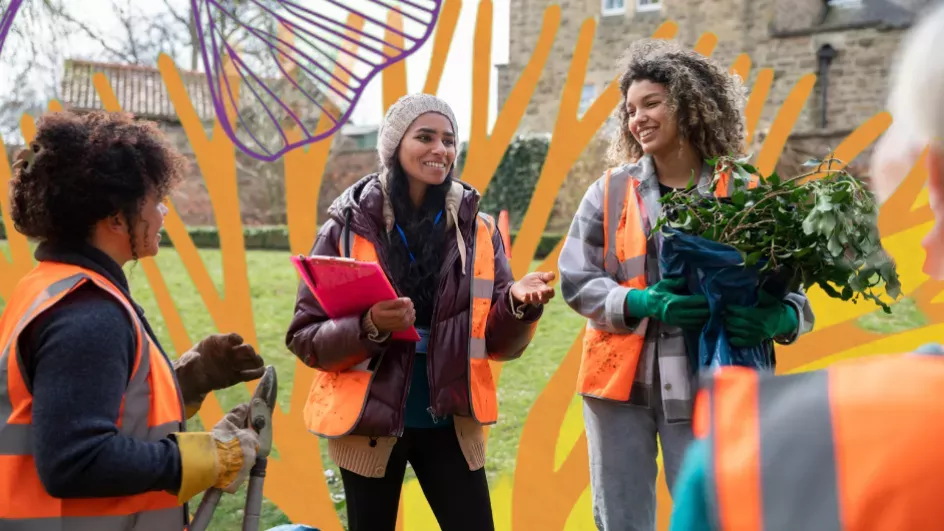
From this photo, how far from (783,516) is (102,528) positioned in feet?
4.19

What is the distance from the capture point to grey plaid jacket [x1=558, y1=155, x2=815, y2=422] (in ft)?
7.31

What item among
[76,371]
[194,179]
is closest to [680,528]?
[76,371]

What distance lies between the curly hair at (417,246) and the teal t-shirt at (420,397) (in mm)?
63

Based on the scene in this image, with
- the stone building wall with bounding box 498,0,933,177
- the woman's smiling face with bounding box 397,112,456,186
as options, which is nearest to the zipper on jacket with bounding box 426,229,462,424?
the woman's smiling face with bounding box 397,112,456,186

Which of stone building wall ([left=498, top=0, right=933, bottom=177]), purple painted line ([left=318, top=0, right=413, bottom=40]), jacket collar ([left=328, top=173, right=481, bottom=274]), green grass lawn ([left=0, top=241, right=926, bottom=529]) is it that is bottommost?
green grass lawn ([left=0, top=241, right=926, bottom=529])

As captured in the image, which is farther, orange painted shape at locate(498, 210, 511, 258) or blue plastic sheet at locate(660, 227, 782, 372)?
orange painted shape at locate(498, 210, 511, 258)

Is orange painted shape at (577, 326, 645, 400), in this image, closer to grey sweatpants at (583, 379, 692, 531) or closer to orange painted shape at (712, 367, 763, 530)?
grey sweatpants at (583, 379, 692, 531)

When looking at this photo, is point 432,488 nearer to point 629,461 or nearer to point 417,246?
point 629,461

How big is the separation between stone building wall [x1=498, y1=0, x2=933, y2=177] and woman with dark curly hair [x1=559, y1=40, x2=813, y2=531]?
10280mm

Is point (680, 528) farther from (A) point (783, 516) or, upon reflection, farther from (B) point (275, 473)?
(B) point (275, 473)

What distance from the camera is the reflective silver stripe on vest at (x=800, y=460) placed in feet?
1.89

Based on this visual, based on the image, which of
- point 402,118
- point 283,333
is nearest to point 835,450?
point 402,118

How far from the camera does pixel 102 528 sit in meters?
1.50

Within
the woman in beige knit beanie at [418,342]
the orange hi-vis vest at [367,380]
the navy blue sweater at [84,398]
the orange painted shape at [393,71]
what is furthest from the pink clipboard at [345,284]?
the orange painted shape at [393,71]
